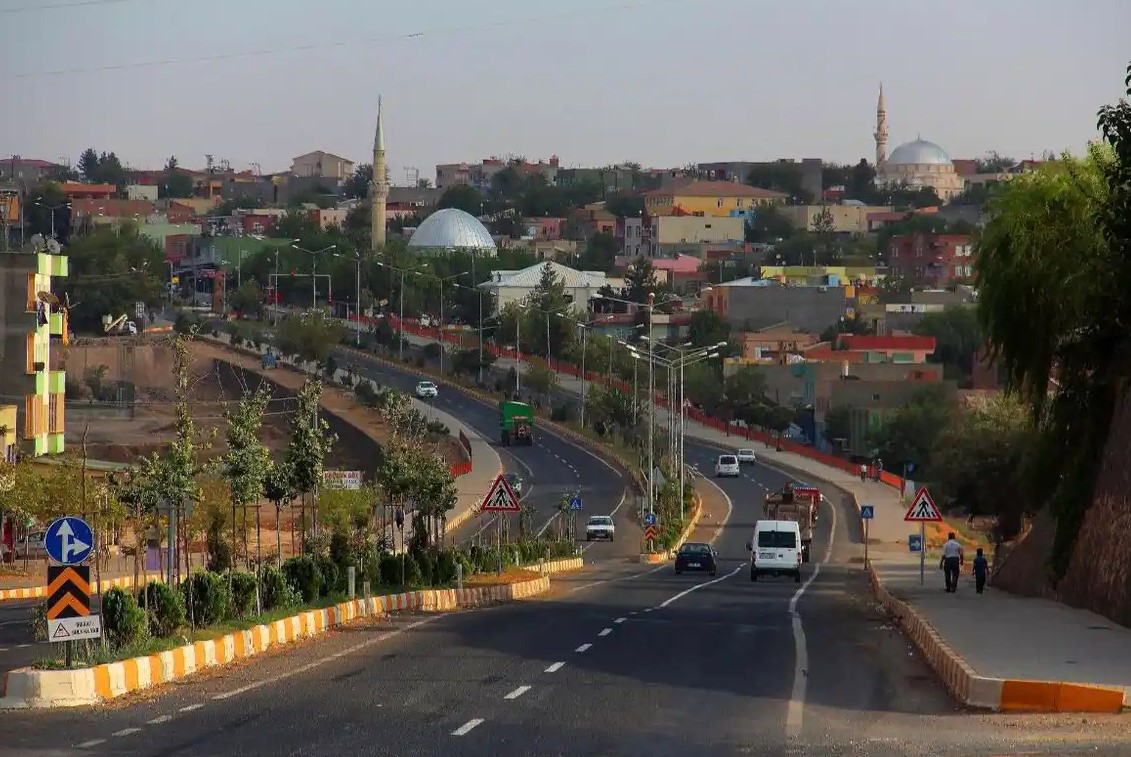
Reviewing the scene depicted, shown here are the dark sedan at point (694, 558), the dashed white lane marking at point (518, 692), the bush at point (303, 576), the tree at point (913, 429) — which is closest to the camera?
the dashed white lane marking at point (518, 692)

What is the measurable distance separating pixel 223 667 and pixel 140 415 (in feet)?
333

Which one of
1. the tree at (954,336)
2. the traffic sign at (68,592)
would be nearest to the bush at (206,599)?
the traffic sign at (68,592)

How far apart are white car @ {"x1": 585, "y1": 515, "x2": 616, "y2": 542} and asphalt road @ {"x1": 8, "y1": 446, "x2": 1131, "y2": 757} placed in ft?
153

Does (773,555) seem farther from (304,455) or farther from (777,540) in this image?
(304,455)

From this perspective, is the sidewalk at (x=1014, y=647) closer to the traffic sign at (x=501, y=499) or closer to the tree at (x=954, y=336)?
the traffic sign at (x=501, y=499)

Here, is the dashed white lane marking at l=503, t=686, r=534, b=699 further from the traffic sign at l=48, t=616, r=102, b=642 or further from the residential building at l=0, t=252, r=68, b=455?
the residential building at l=0, t=252, r=68, b=455

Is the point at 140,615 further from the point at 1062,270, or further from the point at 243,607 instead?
the point at 1062,270

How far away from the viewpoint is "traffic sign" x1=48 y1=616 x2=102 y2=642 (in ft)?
62.4

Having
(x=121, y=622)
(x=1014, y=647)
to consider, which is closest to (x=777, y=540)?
(x=1014, y=647)

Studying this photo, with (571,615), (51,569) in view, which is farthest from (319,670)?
(571,615)

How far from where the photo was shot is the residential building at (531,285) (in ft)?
605

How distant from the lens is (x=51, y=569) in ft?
65.3

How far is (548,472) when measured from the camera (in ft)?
326

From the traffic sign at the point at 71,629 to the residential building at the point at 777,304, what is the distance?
517ft
